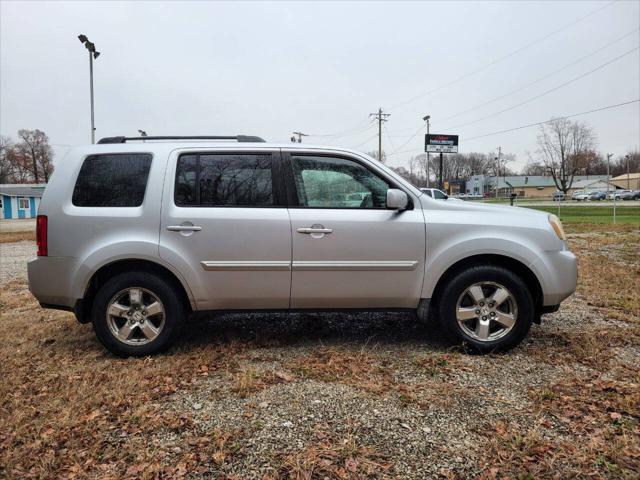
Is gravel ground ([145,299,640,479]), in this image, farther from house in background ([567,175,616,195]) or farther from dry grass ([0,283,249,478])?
house in background ([567,175,616,195])

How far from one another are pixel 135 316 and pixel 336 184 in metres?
2.08

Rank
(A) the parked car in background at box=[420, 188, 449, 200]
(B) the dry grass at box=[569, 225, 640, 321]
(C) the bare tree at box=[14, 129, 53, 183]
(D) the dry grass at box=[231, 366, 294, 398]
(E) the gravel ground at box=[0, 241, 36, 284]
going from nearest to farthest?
(D) the dry grass at box=[231, 366, 294, 398] < (A) the parked car in background at box=[420, 188, 449, 200] < (B) the dry grass at box=[569, 225, 640, 321] < (E) the gravel ground at box=[0, 241, 36, 284] < (C) the bare tree at box=[14, 129, 53, 183]

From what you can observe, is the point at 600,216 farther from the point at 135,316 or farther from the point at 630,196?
the point at 630,196

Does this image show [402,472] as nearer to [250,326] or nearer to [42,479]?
[42,479]

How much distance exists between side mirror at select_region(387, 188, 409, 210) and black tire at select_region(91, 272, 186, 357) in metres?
1.98

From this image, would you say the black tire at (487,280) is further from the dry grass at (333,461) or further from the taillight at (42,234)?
the taillight at (42,234)

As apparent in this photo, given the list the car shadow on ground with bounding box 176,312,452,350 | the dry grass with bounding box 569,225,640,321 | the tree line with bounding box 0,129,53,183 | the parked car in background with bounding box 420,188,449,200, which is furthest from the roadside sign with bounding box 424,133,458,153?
the tree line with bounding box 0,129,53,183

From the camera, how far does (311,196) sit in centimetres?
378

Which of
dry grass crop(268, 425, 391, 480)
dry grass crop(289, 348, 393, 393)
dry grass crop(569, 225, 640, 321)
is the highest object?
dry grass crop(569, 225, 640, 321)

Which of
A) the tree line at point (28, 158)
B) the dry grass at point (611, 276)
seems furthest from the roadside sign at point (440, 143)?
the tree line at point (28, 158)

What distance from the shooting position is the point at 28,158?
77250 millimetres

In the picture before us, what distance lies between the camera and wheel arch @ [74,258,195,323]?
3.71 metres

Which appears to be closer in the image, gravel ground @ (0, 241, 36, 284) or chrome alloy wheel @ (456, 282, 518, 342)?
chrome alloy wheel @ (456, 282, 518, 342)

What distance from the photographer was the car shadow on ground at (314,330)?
4.21 m
